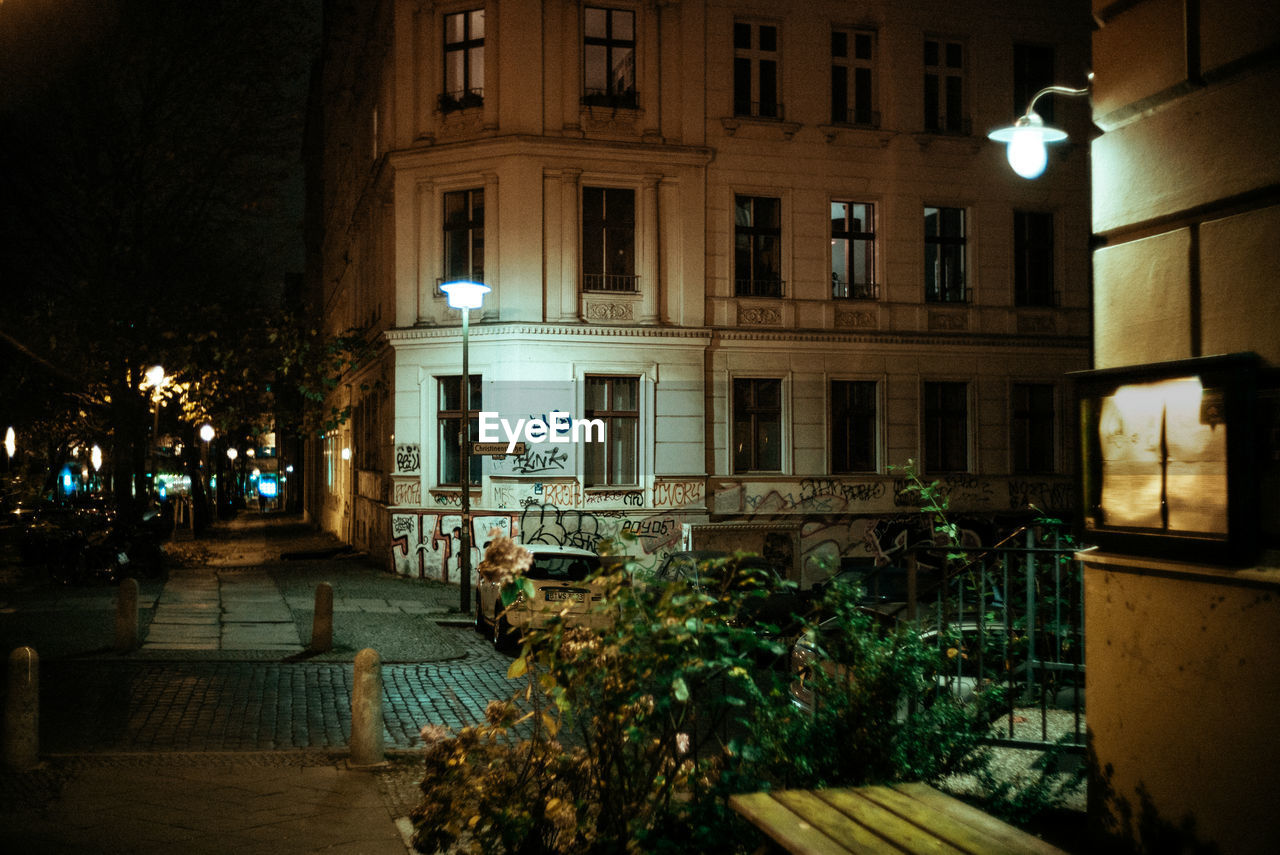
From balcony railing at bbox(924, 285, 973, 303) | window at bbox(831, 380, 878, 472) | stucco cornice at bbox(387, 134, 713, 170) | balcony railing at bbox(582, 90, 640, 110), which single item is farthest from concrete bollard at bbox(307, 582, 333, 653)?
balcony railing at bbox(924, 285, 973, 303)

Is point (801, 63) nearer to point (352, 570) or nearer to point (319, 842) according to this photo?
point (352, 570)

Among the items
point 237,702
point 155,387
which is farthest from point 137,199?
point 237,702

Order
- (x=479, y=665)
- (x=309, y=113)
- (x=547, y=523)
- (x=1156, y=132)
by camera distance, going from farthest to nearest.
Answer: (x=309, y=113), (x=547, y=523), (x=479, y=665), (x=1156, y=132)

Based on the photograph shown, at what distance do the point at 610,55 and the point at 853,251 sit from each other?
7149 mm

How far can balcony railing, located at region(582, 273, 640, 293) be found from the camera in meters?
23.7

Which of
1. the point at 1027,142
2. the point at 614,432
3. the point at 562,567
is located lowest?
the point at 562,567

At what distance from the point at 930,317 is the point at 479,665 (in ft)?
51.0

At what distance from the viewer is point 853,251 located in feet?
83.6

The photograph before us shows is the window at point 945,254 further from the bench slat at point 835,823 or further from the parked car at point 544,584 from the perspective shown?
the bench slat at point 835,823

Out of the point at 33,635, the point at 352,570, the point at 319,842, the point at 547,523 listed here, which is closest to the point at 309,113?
the point at 352,570

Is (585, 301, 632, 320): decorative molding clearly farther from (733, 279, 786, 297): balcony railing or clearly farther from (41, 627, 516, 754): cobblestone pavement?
(41, 627, 516, 754): cobblestone pavement

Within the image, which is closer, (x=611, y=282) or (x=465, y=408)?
(x=465, y=408)

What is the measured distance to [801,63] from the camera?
25.0 metres

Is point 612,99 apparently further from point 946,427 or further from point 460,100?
point 946,427
